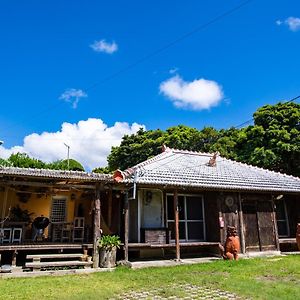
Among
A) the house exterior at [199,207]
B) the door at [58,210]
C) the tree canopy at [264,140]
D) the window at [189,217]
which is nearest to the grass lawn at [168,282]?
the house exterior at [199,207]

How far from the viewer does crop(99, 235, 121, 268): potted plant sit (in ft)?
31.6

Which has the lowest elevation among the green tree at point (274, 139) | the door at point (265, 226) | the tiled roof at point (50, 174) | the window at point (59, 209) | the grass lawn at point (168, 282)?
the grass lawn at point (168, 282)

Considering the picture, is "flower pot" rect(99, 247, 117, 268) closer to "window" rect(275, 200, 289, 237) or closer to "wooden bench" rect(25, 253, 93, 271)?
"wooden bench" rect(25, 253, 93, 271)

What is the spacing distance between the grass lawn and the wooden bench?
85 cm

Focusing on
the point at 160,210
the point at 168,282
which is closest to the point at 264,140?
the point at 160,210

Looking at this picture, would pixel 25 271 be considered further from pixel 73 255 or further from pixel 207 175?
pixel 207 175

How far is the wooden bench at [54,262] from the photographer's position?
8.95 metres

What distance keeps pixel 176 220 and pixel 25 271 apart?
17.2ft

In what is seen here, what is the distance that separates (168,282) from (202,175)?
6337 mm

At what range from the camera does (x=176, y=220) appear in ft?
36.9

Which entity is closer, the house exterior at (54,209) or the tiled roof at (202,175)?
the house exterior at (54,209)

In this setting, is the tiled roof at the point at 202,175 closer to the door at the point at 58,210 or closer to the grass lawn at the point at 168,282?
the grass lawn at the point at 168,282

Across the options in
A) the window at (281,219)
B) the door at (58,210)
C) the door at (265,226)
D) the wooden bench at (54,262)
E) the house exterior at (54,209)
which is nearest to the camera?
the wooden bench at (54,262)

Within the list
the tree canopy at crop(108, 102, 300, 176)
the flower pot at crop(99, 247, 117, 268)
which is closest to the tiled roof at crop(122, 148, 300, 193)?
the flower pot at crop(99, 247, 117, 268)
